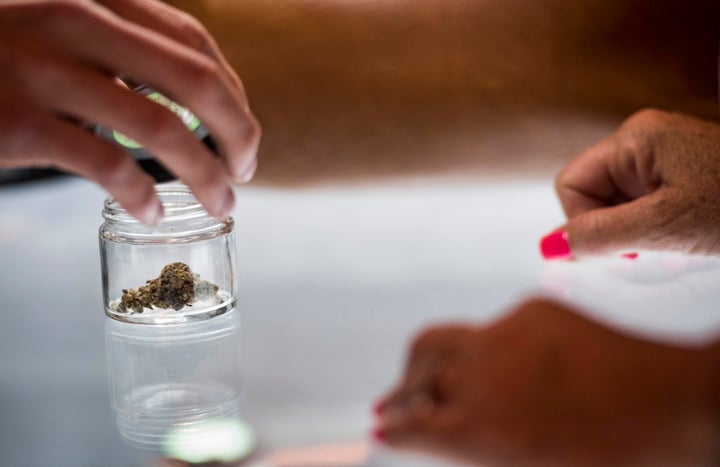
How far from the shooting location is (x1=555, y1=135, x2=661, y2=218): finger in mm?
971

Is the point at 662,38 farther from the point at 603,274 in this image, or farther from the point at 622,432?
the point at 622,432

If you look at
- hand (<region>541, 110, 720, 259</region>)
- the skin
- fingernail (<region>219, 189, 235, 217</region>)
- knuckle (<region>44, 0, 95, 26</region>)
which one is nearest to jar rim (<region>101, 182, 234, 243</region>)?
fingernail (<region>219, 189, 235, 217</region>)

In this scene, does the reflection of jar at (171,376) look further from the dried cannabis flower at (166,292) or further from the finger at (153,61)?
the finger at (153,61)

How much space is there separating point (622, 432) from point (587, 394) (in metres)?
0.02

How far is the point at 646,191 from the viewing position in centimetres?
99

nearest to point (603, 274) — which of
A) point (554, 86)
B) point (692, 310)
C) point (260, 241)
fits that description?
point (692, 310)

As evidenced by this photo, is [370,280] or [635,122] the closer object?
[370,280]

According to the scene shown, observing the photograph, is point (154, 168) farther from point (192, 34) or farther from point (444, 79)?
point (444, 79)

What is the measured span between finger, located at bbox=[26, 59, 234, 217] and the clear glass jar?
156 mm

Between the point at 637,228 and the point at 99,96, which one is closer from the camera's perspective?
the point at 99,96

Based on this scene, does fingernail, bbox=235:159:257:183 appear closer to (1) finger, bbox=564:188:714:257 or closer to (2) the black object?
(2) the black object

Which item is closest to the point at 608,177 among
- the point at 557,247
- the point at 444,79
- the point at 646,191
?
the point at 646,191

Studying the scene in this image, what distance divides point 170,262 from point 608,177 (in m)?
0.49

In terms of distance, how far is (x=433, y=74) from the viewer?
50.6 inches
